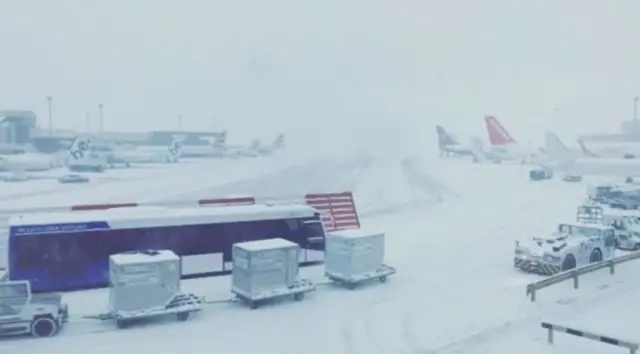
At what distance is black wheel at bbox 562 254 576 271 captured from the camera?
19.9m

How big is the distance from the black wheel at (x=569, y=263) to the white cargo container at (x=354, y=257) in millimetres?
6330

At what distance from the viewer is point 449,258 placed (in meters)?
23.4

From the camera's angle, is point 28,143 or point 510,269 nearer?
point 510,269

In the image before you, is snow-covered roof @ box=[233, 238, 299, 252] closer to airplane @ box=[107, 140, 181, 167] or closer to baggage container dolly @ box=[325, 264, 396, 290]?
baggage container dolly @ box=[325, 264, 396, 290]

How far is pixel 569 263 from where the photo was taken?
20.1 meters

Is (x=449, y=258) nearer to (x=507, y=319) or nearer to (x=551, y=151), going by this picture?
(x=507, y=319)

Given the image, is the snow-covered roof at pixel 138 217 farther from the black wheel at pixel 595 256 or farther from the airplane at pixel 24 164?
the airplane at pixel 24 164

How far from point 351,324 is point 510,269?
9305 millimetres

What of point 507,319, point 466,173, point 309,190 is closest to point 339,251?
point 507,319

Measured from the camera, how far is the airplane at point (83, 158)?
62.3 m

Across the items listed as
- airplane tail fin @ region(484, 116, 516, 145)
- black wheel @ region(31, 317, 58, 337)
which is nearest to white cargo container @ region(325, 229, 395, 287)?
black wheel @ region(31, 317, 58, 337)

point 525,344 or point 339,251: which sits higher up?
point 339,251

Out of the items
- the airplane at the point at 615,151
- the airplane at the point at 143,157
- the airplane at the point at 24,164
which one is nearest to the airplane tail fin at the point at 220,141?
the airplane at the point at 143,157

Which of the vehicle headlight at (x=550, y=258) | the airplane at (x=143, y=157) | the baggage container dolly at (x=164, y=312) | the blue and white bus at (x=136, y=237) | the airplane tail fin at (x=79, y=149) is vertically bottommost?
the baggage container dolly at (x=164, y=312)
